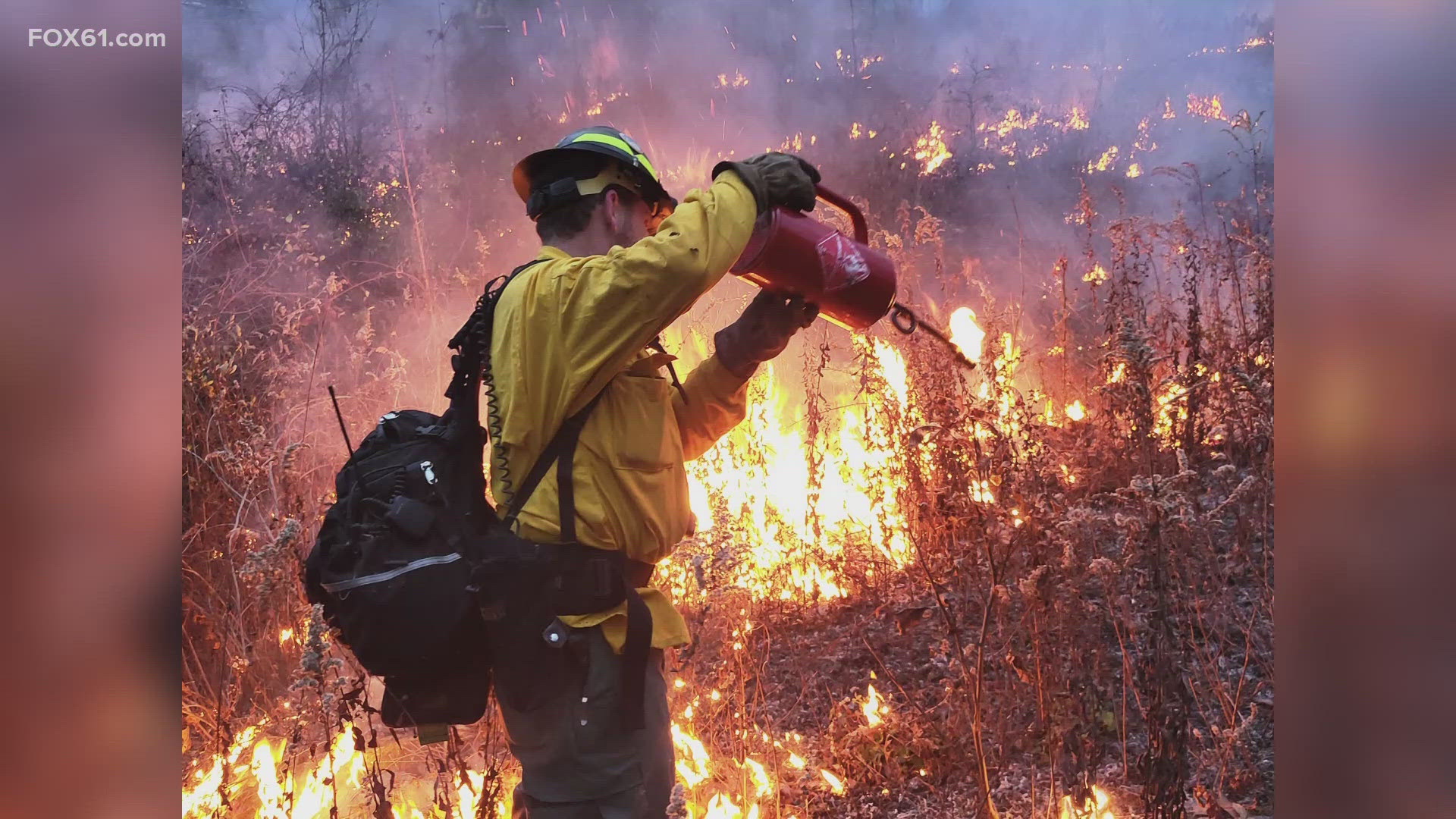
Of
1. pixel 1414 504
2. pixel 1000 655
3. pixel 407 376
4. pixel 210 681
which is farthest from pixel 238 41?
pixel 1414 504

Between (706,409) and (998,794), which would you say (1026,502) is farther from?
(706,409)

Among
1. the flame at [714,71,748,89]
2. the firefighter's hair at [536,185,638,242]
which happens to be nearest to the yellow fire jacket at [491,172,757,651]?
the firefighter's hair at [536,185,638,242]

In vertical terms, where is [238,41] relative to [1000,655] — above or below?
above

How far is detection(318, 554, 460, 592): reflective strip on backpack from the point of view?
5.96 feet

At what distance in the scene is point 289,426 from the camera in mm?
4230

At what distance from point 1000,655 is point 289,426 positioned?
3537 mm

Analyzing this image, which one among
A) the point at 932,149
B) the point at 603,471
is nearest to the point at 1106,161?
the point at 932,149

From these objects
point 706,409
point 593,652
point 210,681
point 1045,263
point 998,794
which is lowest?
point 998,794

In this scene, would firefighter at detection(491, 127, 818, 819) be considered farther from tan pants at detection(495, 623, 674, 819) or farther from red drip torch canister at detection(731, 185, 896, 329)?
red drip torch canister at detection(731, 185, 896, 329)

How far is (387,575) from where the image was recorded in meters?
1.82

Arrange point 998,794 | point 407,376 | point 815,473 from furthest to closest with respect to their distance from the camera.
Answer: point 407,376
point 815,473
point 998,794

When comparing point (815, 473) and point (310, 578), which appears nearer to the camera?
point (310, 578)

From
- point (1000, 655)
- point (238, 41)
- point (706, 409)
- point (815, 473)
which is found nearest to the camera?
point (706, 409)

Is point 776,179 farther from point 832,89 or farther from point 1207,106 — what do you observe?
point 1207,106
